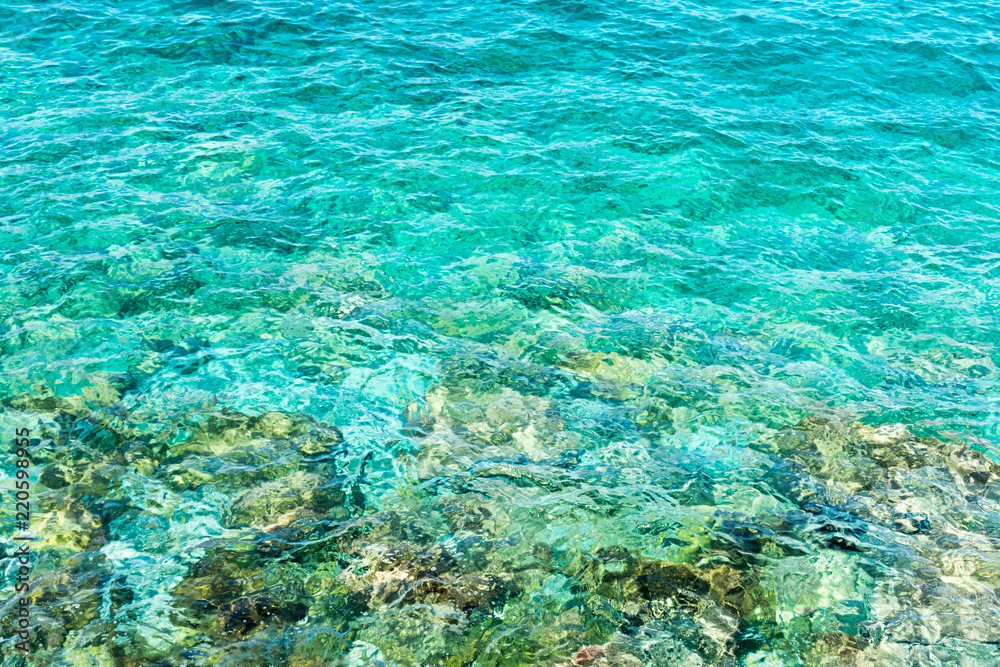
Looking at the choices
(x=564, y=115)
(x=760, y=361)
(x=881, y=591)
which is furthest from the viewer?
(x=564, y=115)

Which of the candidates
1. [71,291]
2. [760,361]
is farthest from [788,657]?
[71,291]

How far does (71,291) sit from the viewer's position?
46.6 feet

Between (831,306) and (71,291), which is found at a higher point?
(71,291)

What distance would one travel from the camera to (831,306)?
14984mm

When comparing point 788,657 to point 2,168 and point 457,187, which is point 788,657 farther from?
point 2,168

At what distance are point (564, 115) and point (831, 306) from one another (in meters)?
9.78

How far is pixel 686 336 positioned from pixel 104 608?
1085 centimetres

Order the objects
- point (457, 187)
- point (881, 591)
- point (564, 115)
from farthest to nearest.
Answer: point (564, 115) → point (457, 187) → point (881, 591)

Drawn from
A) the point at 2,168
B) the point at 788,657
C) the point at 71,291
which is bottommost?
the point at 788,657

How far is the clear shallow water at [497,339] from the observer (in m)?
9.20

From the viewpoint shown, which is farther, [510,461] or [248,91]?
[248,91]

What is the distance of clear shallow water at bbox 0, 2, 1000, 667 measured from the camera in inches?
362

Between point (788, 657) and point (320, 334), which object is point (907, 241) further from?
point (320, 334)

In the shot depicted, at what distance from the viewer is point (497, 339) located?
14.0 metres
